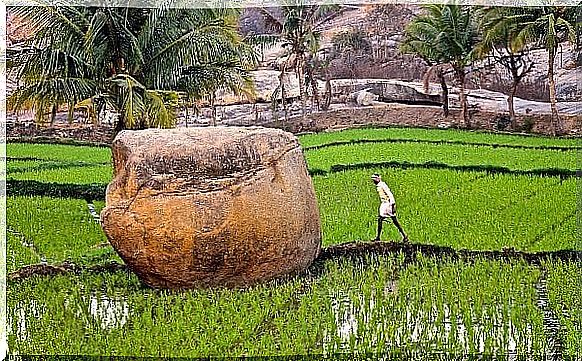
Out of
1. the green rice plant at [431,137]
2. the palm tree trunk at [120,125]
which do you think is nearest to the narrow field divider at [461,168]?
the green rice plant at [431,137]

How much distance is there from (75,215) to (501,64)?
219cm

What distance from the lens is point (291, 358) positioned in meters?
4.73

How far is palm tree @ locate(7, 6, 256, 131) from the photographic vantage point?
4836 millimetres

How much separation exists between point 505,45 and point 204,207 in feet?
5.41

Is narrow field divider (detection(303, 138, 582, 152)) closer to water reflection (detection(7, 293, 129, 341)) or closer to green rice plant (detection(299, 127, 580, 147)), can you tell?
green rice plant (detection(299, 127, 580, 147))

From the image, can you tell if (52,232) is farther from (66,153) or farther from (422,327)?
(422,327)

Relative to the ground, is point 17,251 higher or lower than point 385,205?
lower

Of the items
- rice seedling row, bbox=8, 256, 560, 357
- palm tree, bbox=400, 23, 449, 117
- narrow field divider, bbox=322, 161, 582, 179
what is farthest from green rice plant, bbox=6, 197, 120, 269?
palm tree, bbox=400, 23, 449, 117

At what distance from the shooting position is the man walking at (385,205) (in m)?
4.91

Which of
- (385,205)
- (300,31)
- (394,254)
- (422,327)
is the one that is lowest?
(422,327)

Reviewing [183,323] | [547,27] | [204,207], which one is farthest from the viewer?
[547,27]

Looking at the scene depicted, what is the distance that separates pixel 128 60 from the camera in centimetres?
487

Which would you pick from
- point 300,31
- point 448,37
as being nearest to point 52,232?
point 300,31

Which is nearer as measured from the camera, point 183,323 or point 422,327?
point 183,323
